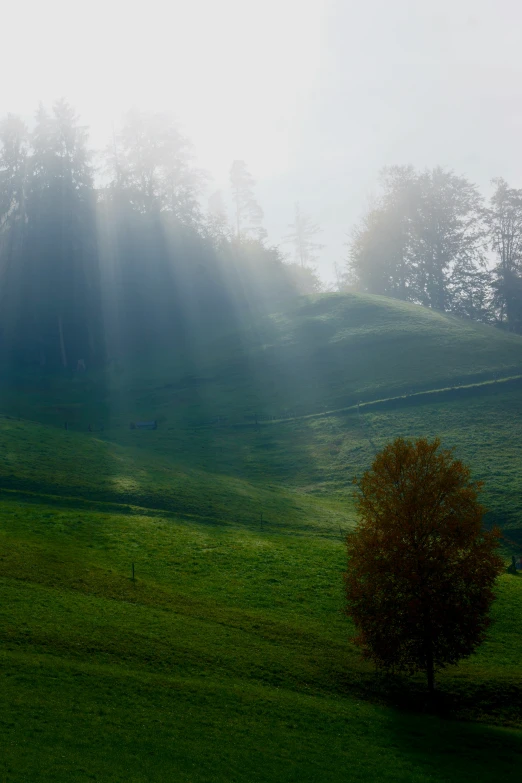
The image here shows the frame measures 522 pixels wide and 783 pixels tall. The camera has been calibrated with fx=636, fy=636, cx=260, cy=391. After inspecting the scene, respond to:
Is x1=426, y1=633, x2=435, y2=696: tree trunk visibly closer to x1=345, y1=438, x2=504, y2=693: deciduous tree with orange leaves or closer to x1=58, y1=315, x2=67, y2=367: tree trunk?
x1=345, y1=438, x2=504, y2=693: deciduous tree with orange leaves

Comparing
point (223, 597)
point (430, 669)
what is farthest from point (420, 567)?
point (223, 597)

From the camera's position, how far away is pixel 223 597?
39.9m

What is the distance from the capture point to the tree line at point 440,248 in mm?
135000

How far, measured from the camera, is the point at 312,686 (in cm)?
3170

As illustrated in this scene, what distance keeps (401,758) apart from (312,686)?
6320mm

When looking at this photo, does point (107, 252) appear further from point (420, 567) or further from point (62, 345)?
point (420, 567)

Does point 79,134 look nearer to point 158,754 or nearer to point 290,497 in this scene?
point 290,497

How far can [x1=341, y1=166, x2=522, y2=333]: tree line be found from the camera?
5315 inches

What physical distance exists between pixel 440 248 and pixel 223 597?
121505 mm

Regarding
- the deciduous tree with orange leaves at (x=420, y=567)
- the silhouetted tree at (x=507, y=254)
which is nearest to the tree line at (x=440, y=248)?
the silhouetted tree at (x=507, y=254)

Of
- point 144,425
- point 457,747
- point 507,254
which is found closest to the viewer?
point 457,747

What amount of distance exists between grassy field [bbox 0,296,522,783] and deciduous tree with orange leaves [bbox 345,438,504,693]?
2560 mm

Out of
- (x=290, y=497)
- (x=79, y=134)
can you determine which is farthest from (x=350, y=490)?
(x=79, y=134)

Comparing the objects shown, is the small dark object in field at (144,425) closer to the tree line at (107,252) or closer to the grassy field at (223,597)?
the grassy field at (223,597)
